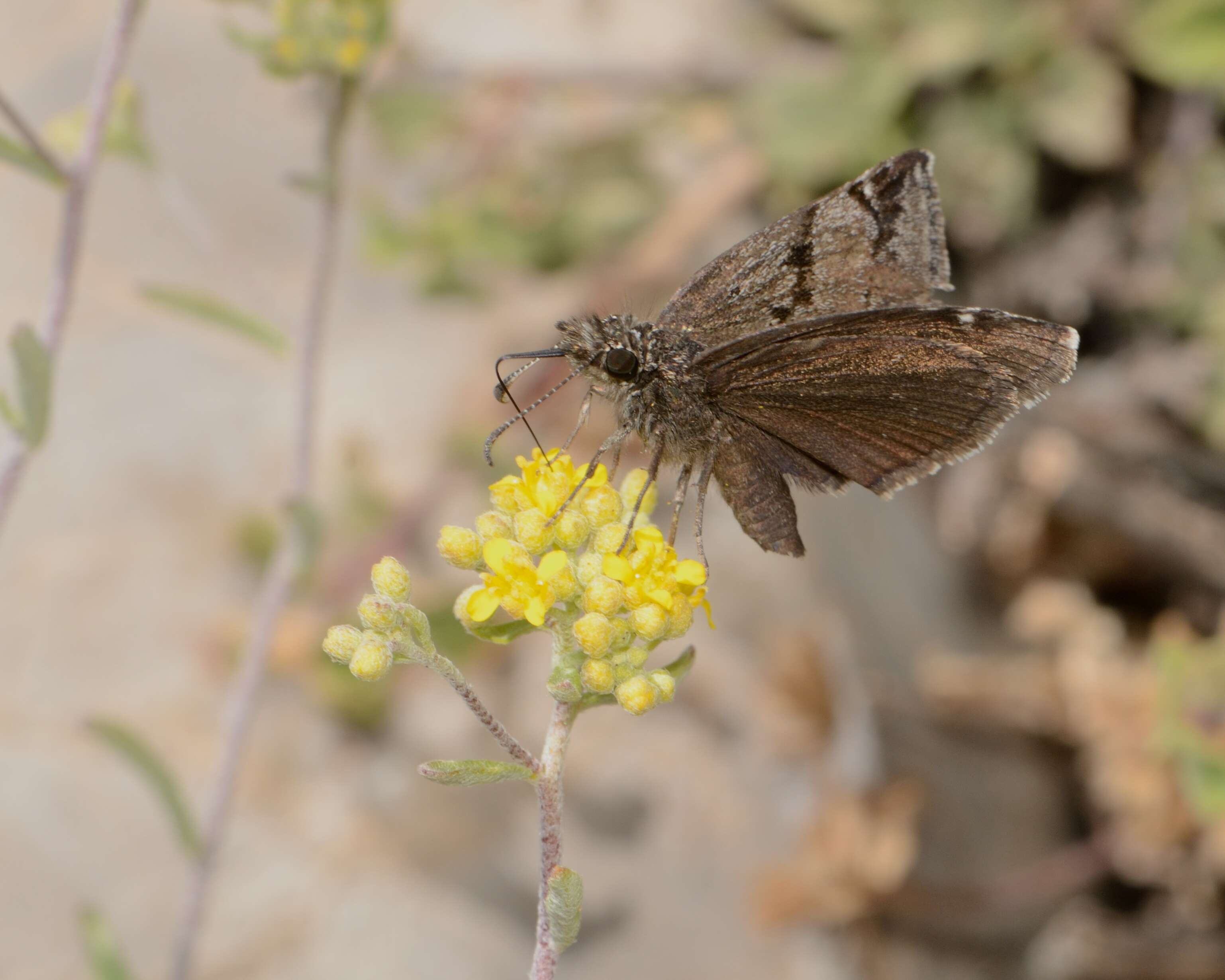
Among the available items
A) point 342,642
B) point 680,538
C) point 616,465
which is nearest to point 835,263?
point 616,465

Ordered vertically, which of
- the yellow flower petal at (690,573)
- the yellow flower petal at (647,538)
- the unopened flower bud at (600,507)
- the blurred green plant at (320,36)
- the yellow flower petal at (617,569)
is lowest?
the yellow flower petal at (617,569)

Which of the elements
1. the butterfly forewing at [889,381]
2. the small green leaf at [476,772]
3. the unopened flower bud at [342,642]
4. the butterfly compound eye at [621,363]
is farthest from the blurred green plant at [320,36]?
the small green leaf at [476,772]

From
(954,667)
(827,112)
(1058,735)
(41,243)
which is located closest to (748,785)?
(954,667)

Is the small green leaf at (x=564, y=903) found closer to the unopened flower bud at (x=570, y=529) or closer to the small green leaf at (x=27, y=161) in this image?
the unopened flower bud at (x=570, y=529)

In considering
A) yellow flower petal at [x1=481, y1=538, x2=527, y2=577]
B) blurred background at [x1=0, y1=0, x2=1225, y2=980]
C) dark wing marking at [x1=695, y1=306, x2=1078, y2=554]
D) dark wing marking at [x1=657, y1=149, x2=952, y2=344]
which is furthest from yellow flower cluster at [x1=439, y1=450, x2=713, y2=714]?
blurred background at [x1=0, y1=0, x2=1225, y2=980]

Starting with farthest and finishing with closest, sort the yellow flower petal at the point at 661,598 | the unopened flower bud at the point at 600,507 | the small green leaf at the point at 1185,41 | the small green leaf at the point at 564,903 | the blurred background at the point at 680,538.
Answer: the small green leaf at the point at 1185,41 < the blurred background at the point at 680,538 < the unopened flower bud at the point at 600,507 < the yellow flower petal at the point at 661,598 < the small green leaf at the point at 564,903

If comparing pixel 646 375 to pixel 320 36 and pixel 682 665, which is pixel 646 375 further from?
pixel 320 36

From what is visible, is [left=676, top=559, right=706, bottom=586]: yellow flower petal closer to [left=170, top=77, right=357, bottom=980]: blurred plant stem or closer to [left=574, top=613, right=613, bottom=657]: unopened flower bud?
[left=574, top=613, right=613, bottom=657]: unopened flower bud

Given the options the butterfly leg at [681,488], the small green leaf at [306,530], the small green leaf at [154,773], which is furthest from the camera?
the small green leaf at [306,530]
